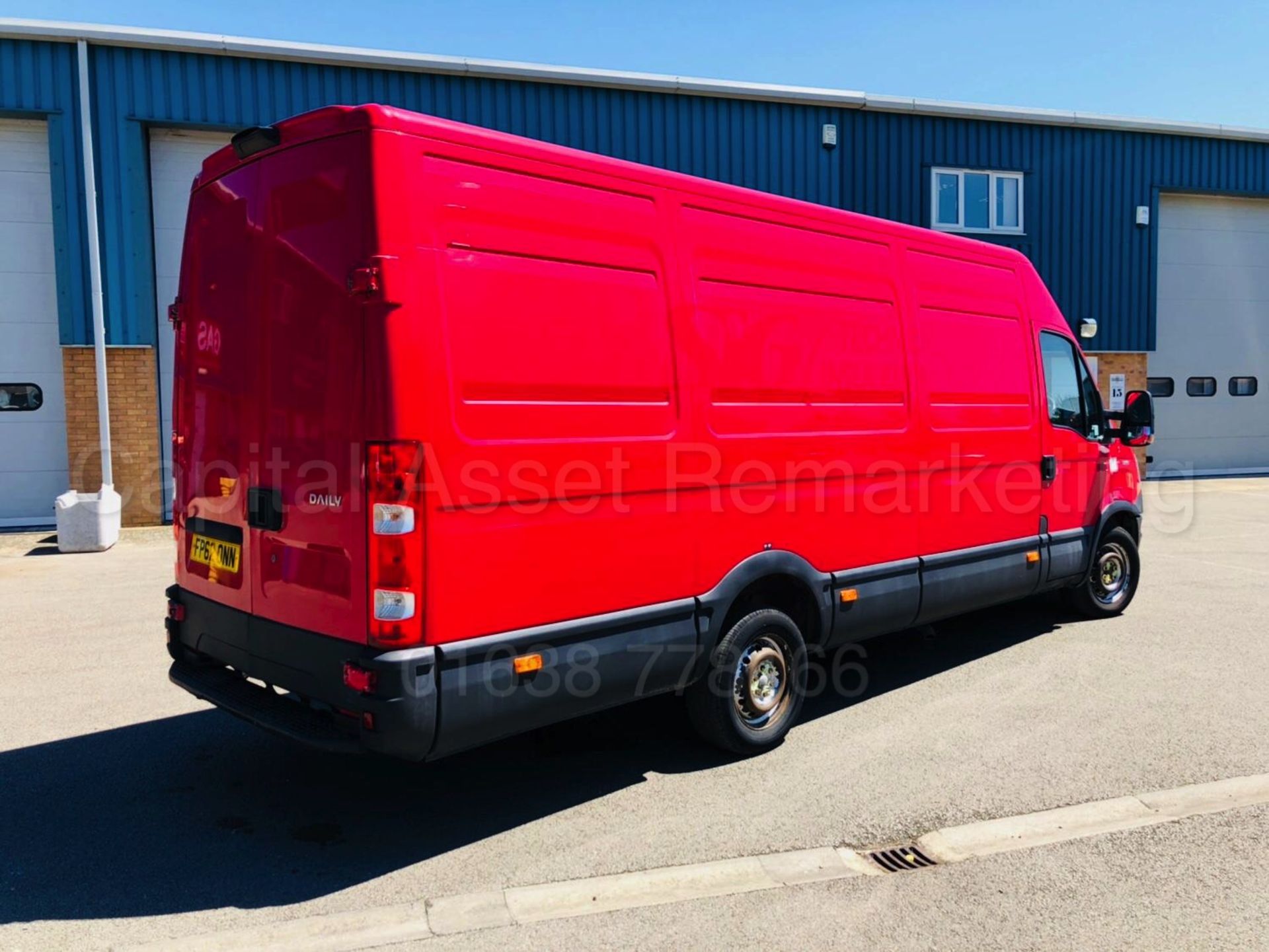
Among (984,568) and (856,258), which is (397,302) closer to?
(856,258)

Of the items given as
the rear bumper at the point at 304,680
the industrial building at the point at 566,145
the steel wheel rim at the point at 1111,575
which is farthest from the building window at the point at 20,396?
the steel wheel rim at the point at 1111,575

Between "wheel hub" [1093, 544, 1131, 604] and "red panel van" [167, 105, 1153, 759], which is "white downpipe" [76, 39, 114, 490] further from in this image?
"wheel hub" [1093, 544, 1131, 604]

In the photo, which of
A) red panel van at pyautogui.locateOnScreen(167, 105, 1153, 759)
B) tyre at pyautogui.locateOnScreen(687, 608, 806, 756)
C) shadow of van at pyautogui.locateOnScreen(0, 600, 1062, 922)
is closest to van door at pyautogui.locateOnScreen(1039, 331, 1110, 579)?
red panel van at pyautogui.locateOnScreen(167, 105, 1153, 759)

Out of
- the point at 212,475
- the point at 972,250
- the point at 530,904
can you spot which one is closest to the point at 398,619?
the point at 530,904

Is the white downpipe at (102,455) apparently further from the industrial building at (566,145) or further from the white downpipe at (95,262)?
the industrial building at (566,145)

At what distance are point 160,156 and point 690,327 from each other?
40.4 ft

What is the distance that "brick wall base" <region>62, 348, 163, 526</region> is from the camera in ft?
43.2

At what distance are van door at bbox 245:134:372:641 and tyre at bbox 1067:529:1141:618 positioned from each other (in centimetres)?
579

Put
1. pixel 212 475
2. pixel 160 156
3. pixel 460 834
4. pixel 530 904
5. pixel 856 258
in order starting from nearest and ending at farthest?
pixel 530 904 < pixel 460 834 < pixel 212 475 < pixel 856 258 < pixel 160 156

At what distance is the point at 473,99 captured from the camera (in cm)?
1424

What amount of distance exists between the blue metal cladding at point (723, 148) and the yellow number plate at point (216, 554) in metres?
10.5

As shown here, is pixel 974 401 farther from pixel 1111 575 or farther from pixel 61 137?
pixel 61 137

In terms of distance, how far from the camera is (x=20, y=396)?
43.8ft

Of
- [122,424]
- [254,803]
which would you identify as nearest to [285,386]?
[254,803]
